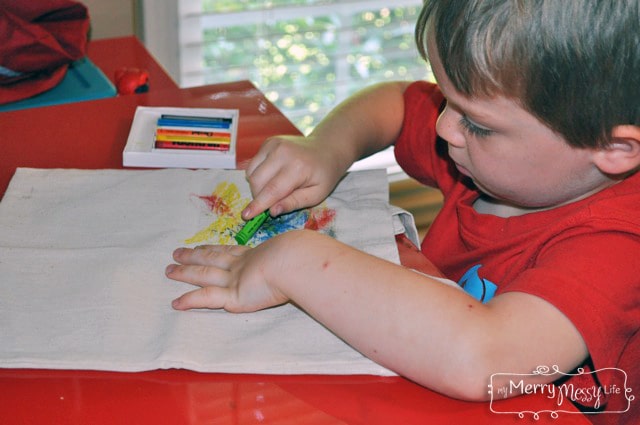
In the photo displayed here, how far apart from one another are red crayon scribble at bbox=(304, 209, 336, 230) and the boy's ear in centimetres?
24

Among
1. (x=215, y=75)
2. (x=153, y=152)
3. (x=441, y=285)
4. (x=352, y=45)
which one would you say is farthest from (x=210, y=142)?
(x=352, y=45)

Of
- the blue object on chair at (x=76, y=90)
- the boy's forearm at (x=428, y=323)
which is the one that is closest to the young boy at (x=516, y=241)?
the boy's forearm at (x=428, y=323)

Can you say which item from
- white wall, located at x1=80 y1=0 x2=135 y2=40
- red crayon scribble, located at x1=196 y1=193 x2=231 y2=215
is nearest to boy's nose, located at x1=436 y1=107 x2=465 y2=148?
red crayon scribble, located at x1=196 y1=193 x2=231 y2=215

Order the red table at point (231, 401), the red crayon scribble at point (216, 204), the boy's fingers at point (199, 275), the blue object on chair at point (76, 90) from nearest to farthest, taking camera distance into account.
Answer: the red table at point (231, 401)
the boy's fingers at point (199, 275)
the red crayon scribble at point (216, 204)
the blue object on chair at point (76, 90)

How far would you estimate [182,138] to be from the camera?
0.87 meters

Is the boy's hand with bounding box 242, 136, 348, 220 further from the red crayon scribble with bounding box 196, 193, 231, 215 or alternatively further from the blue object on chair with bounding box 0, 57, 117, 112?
the blue object on chair with bounding box 0, 57, 117, 112

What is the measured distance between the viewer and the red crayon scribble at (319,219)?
0.75 meters

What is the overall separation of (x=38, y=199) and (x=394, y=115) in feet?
1.42

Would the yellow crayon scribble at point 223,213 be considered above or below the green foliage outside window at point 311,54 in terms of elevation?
above

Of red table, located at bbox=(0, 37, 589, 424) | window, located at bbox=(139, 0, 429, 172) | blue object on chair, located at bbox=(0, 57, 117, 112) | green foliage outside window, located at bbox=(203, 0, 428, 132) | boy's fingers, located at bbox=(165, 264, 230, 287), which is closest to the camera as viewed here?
red table, located at bbox=(0, 37, 589, 424)

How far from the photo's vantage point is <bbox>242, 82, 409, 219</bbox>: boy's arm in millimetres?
773

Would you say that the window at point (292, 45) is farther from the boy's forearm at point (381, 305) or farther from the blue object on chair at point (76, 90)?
the boy's forearm at point (381, 305)

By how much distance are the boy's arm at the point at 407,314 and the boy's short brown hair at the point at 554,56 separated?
157 millimetres

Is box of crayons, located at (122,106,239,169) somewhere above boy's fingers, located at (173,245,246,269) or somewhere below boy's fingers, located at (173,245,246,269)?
below
